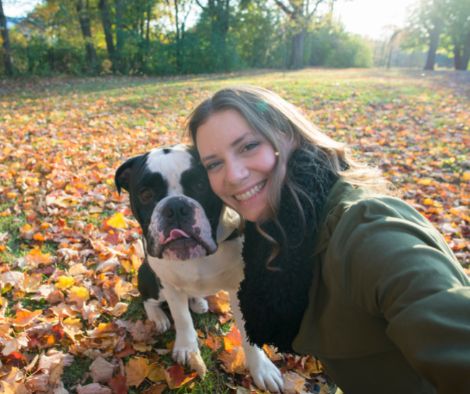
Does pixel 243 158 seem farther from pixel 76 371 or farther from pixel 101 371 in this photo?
pixel 76 371

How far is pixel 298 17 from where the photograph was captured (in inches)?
1022

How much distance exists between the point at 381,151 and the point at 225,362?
515 cm

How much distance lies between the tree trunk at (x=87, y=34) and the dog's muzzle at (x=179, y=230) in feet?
71.6

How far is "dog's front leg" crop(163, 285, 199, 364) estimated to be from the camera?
250 centimetres

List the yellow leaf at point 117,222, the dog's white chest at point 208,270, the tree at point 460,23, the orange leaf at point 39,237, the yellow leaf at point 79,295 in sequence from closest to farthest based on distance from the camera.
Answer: the dog's white chest at point 208,270, the yellow leaf at point 79,295, the orange leaf at point 39,237, the yellow leaf at point 117,222, the tree at point 460,23

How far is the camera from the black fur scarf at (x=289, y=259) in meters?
1.56

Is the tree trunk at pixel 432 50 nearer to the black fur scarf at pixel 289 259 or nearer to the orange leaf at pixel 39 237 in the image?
the orange leaf at pixel 39 237

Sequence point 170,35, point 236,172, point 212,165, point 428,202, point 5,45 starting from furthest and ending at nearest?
point 170,35
point 5,45
point 428,202
point 212,165
point 236,172

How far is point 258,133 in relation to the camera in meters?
1.74

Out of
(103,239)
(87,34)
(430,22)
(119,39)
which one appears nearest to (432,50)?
(430,22)

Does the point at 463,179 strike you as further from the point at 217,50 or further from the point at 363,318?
the point at 217,50

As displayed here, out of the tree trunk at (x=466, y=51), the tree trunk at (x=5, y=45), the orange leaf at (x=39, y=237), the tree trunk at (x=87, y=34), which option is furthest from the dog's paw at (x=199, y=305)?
the tree trunk at (x=466, y=51)

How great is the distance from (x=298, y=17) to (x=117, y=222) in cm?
2594

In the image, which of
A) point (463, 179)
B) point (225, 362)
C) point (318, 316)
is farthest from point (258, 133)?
point (463, 179)
